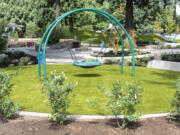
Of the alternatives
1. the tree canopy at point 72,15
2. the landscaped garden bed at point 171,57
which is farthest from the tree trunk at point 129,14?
the tree canopy at point 72,15

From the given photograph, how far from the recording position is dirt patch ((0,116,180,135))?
5332 mm

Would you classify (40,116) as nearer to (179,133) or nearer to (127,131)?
(127,131)

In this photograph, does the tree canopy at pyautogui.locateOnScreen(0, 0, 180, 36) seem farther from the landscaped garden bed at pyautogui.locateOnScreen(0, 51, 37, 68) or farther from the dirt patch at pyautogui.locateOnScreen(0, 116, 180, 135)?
the dirt patch at pyautogui.locateOnScreen(0, 116, 180, 135)

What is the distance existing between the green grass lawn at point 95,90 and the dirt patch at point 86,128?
92 centimetres

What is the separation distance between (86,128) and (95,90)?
14.0ft

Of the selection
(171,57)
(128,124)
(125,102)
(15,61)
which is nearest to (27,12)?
(15,61)

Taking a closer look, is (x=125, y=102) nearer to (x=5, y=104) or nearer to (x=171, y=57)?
(x=5, y=104)

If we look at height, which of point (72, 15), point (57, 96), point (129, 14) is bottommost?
point (57, 96)

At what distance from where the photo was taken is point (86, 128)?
550cm

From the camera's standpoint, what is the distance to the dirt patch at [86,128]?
5.33 m

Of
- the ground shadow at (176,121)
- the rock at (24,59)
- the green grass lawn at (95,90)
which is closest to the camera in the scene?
the ground shadow at (176,121)

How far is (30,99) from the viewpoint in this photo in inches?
332

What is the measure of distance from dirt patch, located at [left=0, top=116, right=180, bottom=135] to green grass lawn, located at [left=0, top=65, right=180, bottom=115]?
3.00ft

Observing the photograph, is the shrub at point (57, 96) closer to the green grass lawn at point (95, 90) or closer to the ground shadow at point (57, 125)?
the ground shadow at point (57, 125)
